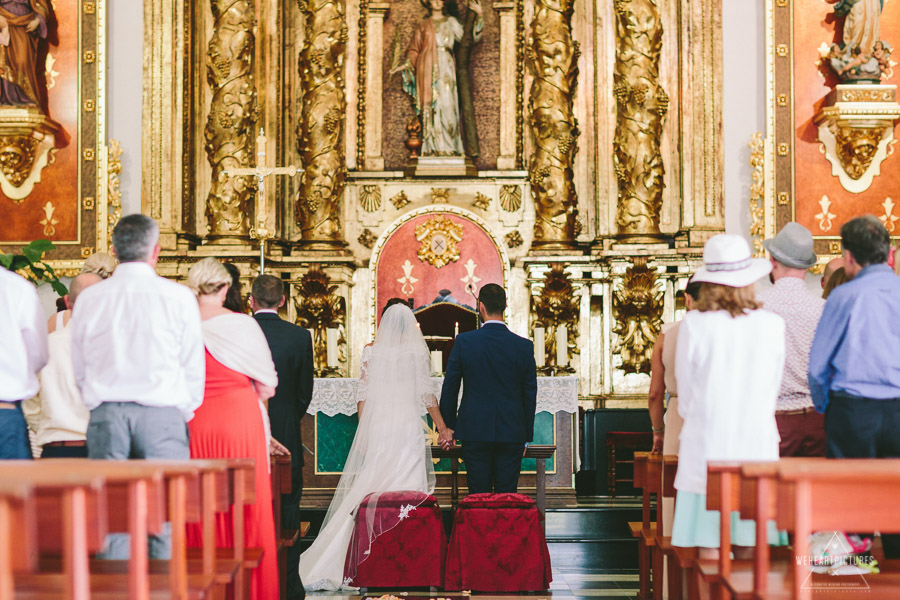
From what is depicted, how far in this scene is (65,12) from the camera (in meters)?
10.5

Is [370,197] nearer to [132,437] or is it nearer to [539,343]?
[539,343]

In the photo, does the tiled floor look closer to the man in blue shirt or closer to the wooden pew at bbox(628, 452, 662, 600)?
the wooden pew at bbox(628, 452, 662, 600)

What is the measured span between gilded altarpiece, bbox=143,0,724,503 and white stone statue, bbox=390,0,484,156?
109mm

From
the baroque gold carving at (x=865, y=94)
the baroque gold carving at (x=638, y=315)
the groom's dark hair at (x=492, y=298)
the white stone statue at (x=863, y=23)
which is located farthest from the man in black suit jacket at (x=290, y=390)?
the white stone statue at (x=863, y=23)

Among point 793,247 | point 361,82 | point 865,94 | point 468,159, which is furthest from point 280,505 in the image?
point 865,94

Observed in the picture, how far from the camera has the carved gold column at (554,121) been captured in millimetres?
10828

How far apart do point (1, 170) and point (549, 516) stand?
625 cm

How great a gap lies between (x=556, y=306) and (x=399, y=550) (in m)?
4.30

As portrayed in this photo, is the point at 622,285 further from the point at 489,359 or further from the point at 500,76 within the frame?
the point at 489,359

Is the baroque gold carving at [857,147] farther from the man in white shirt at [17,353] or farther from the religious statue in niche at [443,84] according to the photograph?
the man in white shirt at [17,353]

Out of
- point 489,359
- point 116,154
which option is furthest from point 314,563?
point 116,154

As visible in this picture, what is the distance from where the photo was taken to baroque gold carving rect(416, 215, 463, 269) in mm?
10969

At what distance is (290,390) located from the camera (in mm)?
6277

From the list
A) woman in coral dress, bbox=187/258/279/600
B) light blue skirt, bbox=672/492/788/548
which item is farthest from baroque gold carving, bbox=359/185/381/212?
light blue skirt, bbox=672/492/788/548
